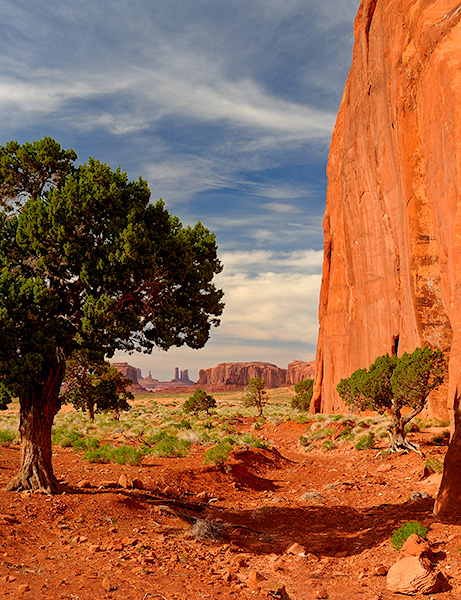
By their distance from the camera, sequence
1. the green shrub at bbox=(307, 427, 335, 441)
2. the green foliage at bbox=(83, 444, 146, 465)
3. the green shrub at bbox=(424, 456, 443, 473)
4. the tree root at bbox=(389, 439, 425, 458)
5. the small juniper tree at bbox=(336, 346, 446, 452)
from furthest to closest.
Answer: the green shrub at bbox=(307, 427, 335, 441) → the tree root at bbox=(389, 439, 425, 458) → the small juniper tree at bbox=(336, 346, 446, 452) → the green foliage at bbox=(83, 444, 146, 465) → the green shrub at bbox=(424, 456, 443, 473)

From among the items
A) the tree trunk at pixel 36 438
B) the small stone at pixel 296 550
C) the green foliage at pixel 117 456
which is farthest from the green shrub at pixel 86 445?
the small stone at pixel 296 550

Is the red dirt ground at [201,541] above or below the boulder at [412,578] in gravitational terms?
below

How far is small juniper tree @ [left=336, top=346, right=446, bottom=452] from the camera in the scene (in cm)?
1980

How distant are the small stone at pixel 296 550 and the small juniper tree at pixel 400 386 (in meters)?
12.4

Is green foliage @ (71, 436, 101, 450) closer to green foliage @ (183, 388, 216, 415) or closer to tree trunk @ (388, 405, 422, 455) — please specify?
tree trunk @ (388, 405, 422, 455)

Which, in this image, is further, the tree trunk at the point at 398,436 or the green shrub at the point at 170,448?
the tree trunk at the point at 398,436

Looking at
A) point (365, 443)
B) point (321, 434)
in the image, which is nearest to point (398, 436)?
point (365, 443)

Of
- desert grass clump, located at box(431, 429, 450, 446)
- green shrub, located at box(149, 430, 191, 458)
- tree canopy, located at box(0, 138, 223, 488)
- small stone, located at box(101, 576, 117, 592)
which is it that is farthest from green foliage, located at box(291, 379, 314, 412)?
small stone, located at box(101, 576, 117, 592)

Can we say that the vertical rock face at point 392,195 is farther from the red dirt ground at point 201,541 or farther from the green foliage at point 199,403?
the green foliage at point 199,403

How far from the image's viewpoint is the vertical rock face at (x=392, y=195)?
73.9 ft

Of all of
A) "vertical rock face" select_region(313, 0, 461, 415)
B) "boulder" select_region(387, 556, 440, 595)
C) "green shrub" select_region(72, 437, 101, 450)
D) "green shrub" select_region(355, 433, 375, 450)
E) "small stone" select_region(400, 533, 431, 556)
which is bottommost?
"green shrub" select_region(355, 433, 375, 450)

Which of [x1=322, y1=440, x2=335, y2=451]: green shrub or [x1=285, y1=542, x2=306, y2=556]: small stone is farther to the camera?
[x1=322, y1=440, x2=335, y2=451]: green shrub

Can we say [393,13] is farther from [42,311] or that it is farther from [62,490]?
[62,490]

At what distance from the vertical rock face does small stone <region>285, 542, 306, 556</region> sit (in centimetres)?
1161
